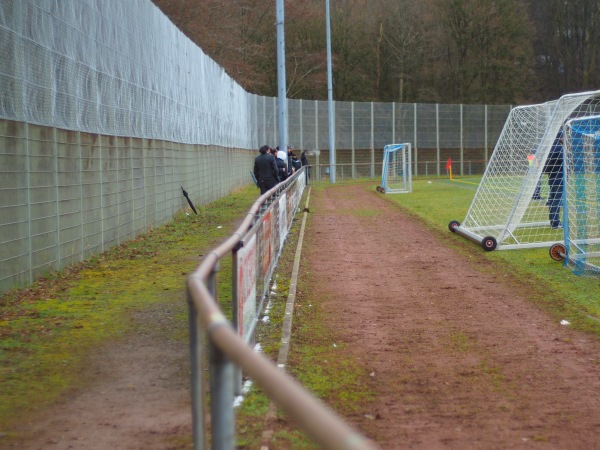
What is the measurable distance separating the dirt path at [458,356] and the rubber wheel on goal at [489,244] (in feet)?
2.03

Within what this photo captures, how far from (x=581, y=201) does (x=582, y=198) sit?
0.17ft

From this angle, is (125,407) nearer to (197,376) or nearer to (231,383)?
(197,376)

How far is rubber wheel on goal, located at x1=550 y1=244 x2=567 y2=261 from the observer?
13.3 m

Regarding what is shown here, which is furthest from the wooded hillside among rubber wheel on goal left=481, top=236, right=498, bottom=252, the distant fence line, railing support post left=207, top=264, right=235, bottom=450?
railing support post left=207, top=264, right=235, bottom=450

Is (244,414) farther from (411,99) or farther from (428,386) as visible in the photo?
(411,99)

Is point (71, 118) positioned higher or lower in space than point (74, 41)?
lower

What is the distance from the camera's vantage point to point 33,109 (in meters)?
10.9

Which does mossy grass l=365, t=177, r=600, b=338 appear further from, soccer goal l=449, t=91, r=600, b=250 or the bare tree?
the bare tree

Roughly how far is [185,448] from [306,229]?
14.2 metres

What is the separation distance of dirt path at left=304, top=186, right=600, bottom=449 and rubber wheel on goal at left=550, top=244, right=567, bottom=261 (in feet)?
4.16

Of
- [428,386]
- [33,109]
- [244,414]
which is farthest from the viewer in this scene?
[33,109]

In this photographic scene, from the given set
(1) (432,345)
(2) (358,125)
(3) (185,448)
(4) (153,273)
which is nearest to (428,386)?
(1) (432,345)

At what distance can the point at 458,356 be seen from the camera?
7.62 metres

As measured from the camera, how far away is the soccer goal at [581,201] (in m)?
12.6
